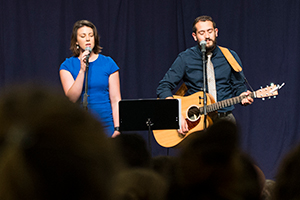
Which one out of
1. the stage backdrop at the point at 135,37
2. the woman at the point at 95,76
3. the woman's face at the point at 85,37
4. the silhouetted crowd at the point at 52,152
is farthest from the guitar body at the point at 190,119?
the silhouetted crowd at the point at 52,152

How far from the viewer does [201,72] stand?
3.27 meters

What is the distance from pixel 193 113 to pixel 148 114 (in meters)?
0.78

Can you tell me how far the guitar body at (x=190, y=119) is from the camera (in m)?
3.22

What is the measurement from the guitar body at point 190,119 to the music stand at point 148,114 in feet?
1.88

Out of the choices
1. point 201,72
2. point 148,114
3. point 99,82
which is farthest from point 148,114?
point 201,72

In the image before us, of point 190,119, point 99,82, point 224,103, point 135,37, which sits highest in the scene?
point 135,37

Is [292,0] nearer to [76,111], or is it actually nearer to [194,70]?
[194,70]

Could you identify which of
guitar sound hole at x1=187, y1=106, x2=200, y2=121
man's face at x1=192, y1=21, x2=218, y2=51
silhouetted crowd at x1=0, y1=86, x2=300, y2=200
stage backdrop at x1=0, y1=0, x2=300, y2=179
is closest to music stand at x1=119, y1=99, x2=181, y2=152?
guitar sound hole at x1=187, y1=106, x2=200, y2=121

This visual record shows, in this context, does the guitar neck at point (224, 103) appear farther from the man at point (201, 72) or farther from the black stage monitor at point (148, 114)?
the black stage monitor at point (148, 114)

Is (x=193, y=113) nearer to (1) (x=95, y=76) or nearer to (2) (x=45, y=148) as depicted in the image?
A: (1) (x=95, y=76)

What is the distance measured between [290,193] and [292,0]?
14.4 ft

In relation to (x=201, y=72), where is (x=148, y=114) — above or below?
below

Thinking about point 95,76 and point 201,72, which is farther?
point 201,72

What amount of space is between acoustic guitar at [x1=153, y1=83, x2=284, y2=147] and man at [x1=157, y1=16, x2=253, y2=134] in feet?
0.25
